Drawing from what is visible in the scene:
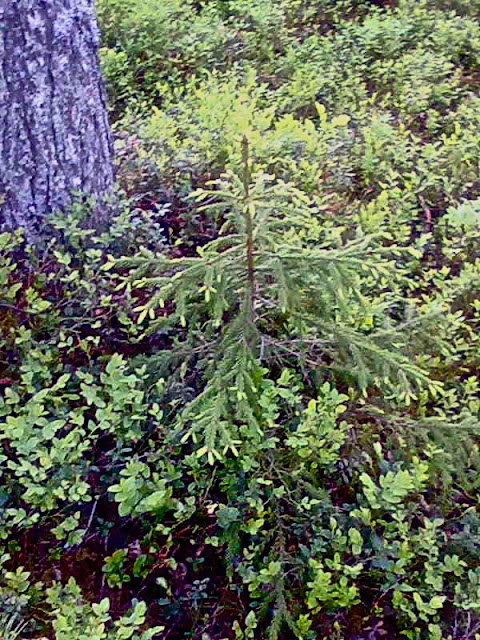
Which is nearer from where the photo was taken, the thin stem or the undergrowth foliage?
the thin stem

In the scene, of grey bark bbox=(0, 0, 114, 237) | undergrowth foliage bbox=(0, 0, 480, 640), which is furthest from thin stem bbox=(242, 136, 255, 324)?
grey bark bbox=(0, 0, 114, 237)

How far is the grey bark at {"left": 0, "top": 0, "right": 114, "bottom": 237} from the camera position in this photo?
10.7 ft

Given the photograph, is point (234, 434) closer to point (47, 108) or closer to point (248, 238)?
point (248, 238)

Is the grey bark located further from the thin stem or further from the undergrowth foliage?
the thin stem

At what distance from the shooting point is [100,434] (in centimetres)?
300

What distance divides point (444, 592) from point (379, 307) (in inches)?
46.9

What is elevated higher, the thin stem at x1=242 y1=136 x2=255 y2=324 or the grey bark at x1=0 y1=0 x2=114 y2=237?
the grey bark at x1=0 y1=0 x2=114 y2=237

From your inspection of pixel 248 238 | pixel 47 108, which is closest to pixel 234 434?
pixel 248 238

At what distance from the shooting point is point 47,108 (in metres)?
3.38

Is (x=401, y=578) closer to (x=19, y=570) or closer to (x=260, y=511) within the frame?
(x=260, y=511)

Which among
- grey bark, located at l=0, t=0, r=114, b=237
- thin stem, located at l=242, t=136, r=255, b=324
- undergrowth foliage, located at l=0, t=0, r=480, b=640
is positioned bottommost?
undergrowth foliage, located at l=0, t=0, r=480, b=640

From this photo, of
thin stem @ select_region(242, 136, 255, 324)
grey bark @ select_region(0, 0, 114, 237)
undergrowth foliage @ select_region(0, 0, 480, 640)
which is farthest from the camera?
grey bark @ select_region(0, 0, 114, 237)

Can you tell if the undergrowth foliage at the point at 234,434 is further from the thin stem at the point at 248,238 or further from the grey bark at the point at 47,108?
the grey bark at the point at 47,108

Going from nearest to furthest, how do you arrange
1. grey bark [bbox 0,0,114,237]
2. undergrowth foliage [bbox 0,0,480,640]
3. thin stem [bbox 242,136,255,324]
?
thin stem [bbox 242,136,255,324], undergrowth foliage [bbox 0,0,480,640], grey bark [bbox 0,0,114,237]
